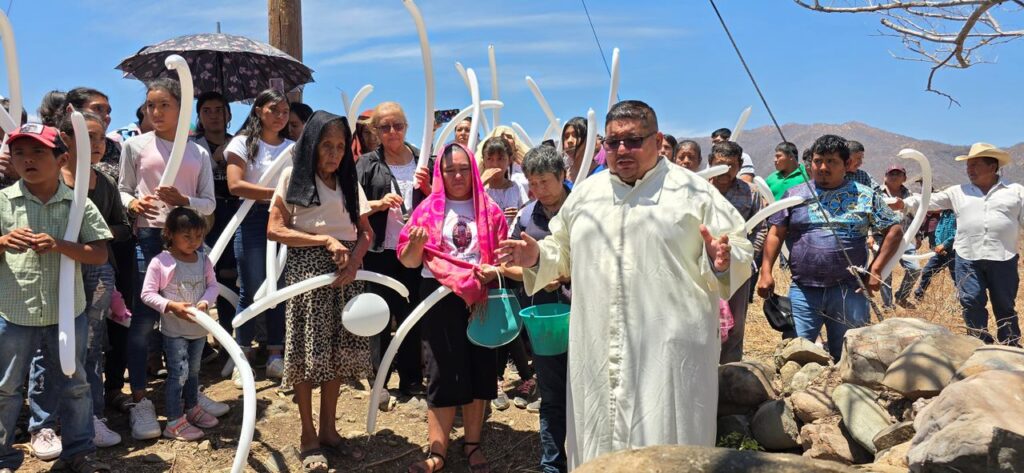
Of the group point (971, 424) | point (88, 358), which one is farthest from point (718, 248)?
point (88, 358)

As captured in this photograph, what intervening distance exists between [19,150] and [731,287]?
3.25 m

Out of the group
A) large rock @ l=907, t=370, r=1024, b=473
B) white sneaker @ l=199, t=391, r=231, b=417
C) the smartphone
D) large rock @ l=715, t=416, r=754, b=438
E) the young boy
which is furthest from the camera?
the smartphone

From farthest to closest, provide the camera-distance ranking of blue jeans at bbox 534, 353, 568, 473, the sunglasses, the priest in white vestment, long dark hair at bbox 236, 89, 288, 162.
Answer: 1. the sunglasses
2. long dark hair at bbox 236, 89, 288, 162
3. blue jeans at bbox 534, 353, 568, 473
4. the priest in white vestment

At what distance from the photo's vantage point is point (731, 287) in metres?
3.11

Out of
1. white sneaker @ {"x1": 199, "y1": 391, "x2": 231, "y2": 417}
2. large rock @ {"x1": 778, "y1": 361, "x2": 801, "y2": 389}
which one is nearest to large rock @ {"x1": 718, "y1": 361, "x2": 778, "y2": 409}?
large rock @ {"x1": 778, "y1": 361, "x2": 801, "y2": 389}

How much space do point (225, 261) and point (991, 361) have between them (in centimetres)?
463

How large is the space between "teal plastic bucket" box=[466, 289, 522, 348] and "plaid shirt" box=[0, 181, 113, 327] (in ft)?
6.32

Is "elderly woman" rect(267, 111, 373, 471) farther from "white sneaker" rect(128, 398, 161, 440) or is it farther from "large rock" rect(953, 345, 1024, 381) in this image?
"large rock" rect(953, 345, 1024, 381)

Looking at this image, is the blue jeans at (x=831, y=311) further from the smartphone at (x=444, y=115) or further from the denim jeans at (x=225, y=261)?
the smartphone at (x=444, y=115)

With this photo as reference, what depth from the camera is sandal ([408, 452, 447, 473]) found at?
4164 mm

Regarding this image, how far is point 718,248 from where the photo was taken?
2.99 meters

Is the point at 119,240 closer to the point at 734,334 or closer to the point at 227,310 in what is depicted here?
the point at 227,310

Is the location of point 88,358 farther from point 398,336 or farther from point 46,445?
point 398,336

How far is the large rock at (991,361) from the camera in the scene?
3.31 metres
